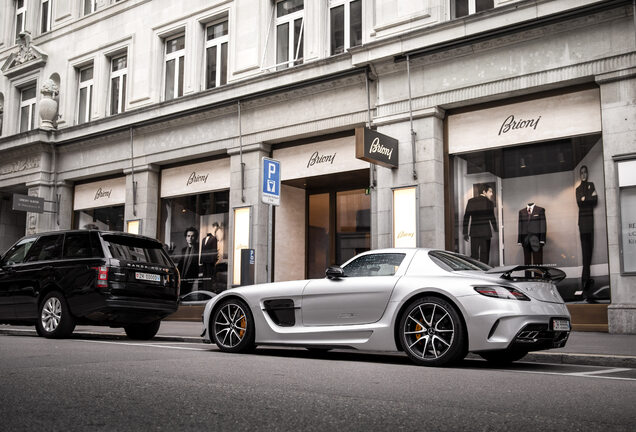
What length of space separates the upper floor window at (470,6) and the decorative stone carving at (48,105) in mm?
15159

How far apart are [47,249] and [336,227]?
26.2 feet

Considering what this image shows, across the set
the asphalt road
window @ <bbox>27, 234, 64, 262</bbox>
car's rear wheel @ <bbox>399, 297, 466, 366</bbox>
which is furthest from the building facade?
the asphalt road

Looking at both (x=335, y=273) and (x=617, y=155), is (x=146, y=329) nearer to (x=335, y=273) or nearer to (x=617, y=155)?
(x=335, y=273)

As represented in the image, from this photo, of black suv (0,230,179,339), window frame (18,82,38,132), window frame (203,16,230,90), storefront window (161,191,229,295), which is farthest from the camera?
window frame (18,82,38,132)

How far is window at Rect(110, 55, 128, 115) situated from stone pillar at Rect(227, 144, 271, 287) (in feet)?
19.8

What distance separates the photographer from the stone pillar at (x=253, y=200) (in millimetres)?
17250

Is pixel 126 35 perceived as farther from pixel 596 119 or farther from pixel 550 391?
pixel 550 391

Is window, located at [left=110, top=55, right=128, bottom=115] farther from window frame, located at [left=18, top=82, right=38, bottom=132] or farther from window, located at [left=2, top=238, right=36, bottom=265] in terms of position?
window, located at [left=2, top=238, right=36, bottom=265]

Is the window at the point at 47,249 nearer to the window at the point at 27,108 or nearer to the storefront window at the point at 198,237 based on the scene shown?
the storefront window at the point at 198,237

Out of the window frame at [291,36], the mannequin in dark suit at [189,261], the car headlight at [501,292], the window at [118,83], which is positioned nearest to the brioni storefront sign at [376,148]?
the window frame at [291,36]

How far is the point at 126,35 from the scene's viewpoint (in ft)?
71.8

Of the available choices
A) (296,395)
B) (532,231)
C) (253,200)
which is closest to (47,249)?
(253,200)

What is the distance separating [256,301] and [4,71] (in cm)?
2244

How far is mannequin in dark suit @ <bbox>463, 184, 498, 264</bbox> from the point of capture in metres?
13.9
